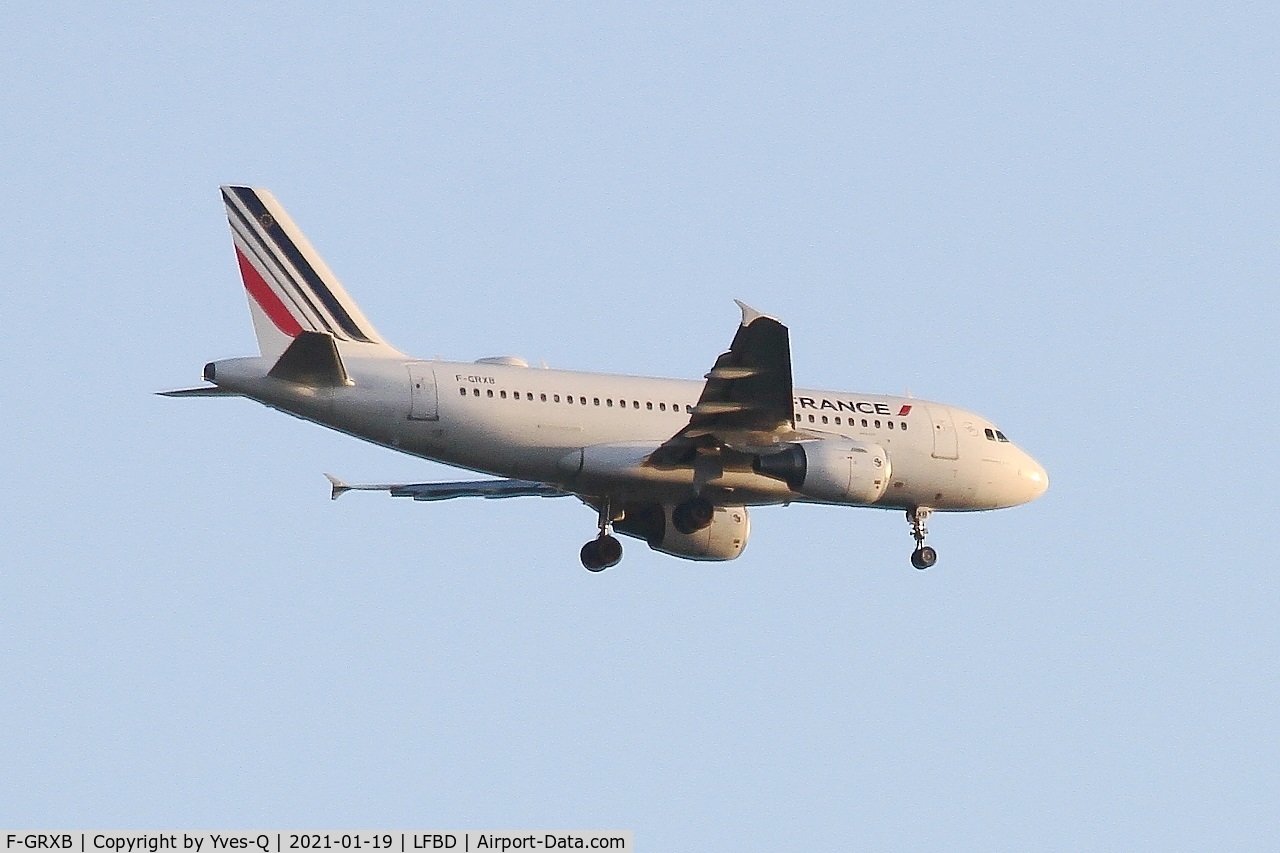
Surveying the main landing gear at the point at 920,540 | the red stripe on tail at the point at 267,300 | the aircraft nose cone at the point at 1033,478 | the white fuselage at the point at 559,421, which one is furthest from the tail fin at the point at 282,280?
the aircraft nose cone at the point at 1033,478

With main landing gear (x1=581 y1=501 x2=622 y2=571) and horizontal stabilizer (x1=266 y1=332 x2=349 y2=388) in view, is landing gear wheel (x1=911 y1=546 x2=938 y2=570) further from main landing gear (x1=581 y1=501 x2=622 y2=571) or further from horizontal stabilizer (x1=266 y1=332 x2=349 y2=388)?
horizontal stabilizer (x1=266 y1=332 x2=349 y2=388)

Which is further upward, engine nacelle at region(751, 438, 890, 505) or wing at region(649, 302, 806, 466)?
wing at region(649, 302, 806, 466)

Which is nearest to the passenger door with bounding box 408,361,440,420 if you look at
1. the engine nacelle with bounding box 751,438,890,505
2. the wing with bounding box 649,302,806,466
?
the wing with bounding box 649,302,806,466

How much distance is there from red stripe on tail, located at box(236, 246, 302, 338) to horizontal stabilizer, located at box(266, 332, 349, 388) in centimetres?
119

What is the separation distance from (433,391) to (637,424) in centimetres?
378

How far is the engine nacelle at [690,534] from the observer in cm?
3984

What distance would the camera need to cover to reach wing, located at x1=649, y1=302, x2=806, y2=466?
3375 cm

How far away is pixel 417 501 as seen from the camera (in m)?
41.3

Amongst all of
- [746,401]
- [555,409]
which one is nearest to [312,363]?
[555,409]

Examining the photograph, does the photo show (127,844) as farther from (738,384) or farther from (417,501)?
(417,501)

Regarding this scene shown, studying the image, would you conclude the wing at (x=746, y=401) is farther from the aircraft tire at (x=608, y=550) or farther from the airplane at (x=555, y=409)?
the aircraft tire at (x=608, y=550)

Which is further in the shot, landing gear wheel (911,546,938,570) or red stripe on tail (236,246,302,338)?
landing gear wheel (911,546,938,570)

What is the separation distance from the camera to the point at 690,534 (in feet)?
130

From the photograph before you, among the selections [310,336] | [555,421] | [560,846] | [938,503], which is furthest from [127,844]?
[938,503]
